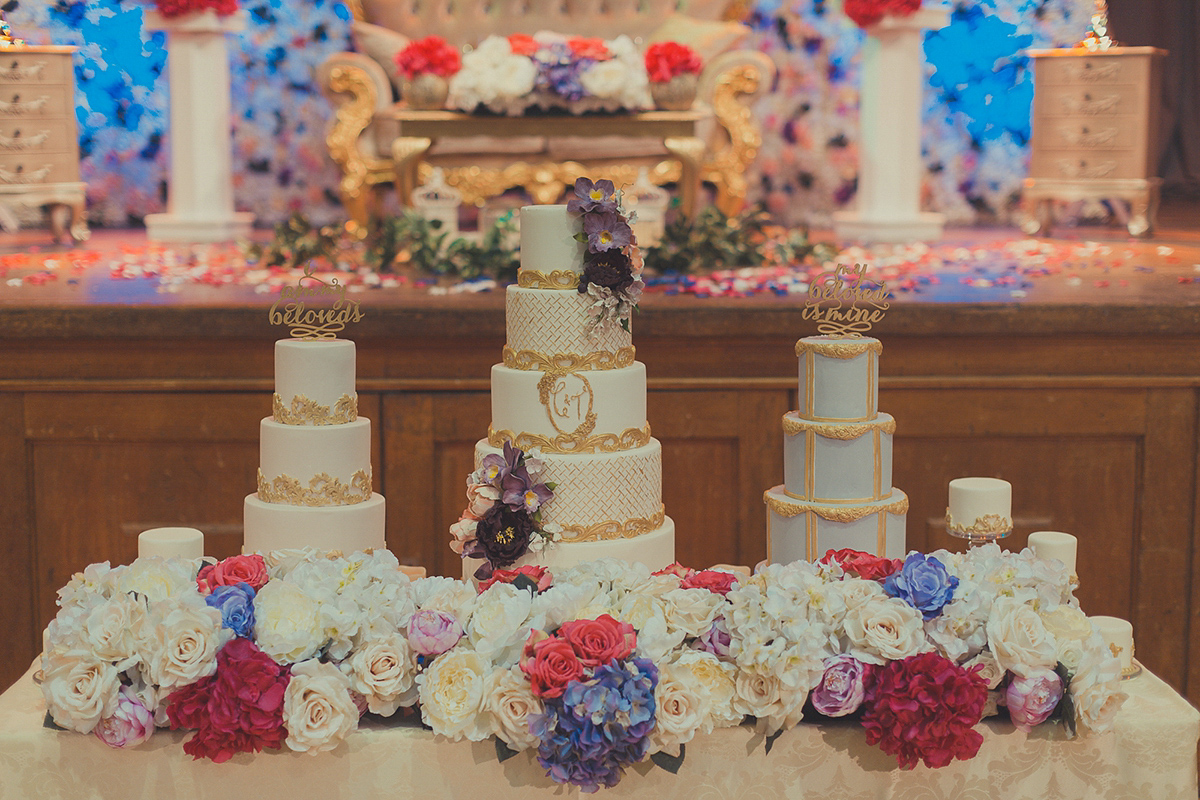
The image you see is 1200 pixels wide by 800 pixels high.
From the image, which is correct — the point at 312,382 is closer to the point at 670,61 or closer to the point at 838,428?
the point at 838,428

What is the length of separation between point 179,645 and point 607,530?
0.58 m

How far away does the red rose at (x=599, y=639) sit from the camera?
1.20 metres

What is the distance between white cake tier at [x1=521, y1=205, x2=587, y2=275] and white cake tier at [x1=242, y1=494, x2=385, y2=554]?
1.34ft

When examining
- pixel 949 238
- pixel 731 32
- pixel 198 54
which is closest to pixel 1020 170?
pixel 949 238

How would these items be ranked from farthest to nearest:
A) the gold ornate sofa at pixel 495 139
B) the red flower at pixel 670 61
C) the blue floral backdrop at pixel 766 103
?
the blue floral backdrop at pixel 766 103
the gold ornate sofa at pixel 495 139
the red flower at pixel 670 61

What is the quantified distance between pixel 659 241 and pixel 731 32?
1.96 meters

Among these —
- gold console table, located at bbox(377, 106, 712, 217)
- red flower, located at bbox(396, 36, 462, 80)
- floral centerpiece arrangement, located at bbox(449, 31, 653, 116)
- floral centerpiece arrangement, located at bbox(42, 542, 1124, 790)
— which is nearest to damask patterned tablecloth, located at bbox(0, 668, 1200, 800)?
floral centerpiece arrangement, located at bbox(42, 542, 1124, 790)

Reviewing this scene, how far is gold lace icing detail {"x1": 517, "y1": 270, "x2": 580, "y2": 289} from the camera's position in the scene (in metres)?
1.59

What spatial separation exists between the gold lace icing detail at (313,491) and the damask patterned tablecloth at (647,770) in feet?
1.47

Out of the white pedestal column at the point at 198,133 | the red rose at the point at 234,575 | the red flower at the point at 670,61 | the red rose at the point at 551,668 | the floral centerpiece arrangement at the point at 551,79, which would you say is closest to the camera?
the red rose at the point at 551,668

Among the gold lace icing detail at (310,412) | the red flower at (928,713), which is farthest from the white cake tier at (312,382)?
the red flower at (928,713)

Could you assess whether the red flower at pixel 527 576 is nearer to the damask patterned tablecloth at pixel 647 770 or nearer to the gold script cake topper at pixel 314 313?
the damask patterned tablecloth at pixel 647 770

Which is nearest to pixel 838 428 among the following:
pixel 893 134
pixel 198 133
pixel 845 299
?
pixel 845 299

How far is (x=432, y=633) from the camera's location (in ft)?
4.15
